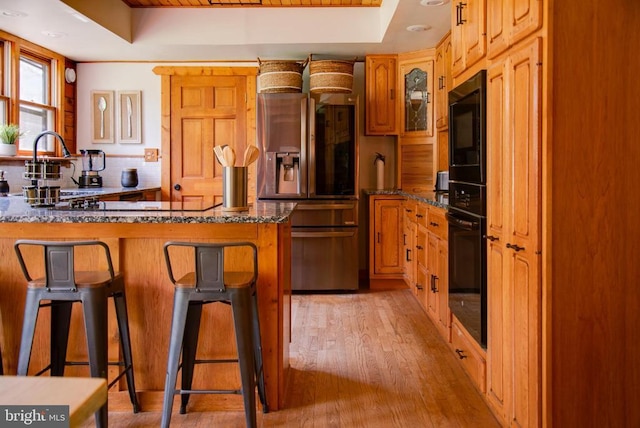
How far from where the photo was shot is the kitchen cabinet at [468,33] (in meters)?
2.40

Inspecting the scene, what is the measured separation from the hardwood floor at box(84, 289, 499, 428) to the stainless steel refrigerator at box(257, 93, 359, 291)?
677mm

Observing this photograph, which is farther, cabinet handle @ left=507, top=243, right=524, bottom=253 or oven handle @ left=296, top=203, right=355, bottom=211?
oven handle @ left=296, top=203, right=355, bottom=211

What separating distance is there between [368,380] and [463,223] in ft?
3.15

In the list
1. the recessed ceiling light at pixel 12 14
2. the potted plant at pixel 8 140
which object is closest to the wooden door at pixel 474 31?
the recessed ceiling light at pixel 12 14

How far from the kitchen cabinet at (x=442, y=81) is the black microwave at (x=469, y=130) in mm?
1624

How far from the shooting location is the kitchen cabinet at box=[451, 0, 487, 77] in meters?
2.40

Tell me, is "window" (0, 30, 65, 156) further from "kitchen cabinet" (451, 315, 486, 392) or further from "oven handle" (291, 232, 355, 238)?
"kitchen cabinet" (451, 315, 486, 392)

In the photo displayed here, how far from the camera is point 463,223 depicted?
268cm

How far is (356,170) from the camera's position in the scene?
15.9 feet

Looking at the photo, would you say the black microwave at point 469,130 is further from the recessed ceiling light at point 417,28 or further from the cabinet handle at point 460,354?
the recessed ceiling light at point 417,28

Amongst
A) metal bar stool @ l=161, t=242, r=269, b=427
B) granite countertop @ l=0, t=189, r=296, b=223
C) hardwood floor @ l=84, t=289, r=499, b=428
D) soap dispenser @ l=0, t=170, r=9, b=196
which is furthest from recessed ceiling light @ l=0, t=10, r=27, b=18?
hardwood floor @ l=84, t=289, r=499, b=428

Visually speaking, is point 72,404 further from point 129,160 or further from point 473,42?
point 129,160

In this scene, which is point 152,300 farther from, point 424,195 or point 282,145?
point 282,145

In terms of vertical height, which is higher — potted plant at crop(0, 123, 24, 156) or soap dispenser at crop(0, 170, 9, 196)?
potted plant at crop(0, 123, 24, 156)
